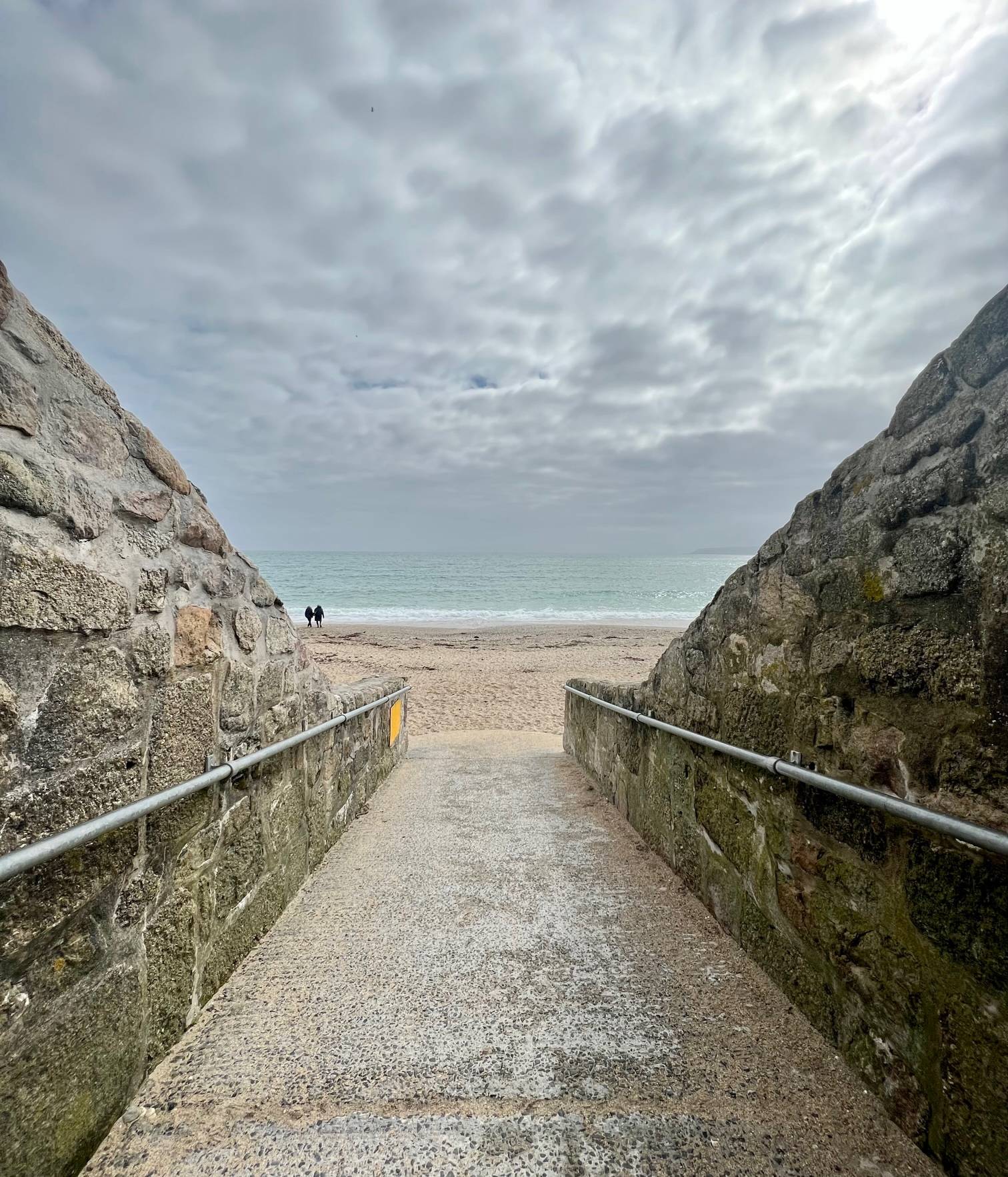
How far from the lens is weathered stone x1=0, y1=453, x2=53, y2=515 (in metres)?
1.14

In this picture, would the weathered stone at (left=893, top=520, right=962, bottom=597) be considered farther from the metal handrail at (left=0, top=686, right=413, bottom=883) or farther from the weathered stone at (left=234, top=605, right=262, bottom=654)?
the weathered stone at (left=234, top=605, right=262, bottom=654)

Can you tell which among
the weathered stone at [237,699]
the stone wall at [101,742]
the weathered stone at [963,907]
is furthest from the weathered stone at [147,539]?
the weathered stone at [963,907]

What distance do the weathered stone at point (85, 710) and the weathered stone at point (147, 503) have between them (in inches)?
15.3

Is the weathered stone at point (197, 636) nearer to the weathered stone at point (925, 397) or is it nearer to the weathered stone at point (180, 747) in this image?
the weathered stone at point (180, 747)

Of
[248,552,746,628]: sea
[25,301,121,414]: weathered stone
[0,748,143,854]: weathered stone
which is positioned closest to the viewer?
[0,748,143,854]: weathered stone

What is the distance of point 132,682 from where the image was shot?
4.82 ft

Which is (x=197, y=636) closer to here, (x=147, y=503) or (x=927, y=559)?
(x=147, y=503)

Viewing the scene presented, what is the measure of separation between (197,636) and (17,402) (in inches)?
31.0

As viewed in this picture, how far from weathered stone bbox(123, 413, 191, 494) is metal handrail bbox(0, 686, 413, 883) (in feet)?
2.86

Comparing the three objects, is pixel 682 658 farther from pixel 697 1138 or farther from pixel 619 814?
pixel 697 1138

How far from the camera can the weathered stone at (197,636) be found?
170 centimetres

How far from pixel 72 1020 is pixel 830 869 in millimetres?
1851

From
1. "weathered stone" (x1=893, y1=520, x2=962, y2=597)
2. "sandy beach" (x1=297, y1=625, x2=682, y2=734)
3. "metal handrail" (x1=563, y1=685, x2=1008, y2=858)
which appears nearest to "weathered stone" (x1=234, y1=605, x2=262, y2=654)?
"metal handrail" (x1=563, y1=685, x2=1008, y2=858)

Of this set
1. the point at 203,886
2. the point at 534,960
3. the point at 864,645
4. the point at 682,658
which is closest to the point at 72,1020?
the point at 203,886
